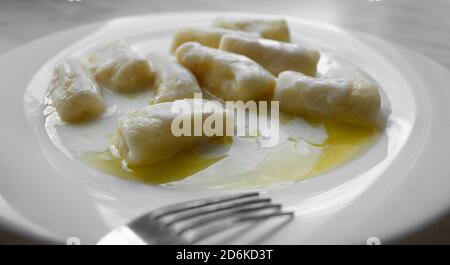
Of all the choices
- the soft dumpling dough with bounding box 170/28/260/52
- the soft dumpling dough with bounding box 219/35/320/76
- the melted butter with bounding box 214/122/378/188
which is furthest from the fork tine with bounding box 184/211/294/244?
the soft dumpling dough with bounding box 170/28/260/52

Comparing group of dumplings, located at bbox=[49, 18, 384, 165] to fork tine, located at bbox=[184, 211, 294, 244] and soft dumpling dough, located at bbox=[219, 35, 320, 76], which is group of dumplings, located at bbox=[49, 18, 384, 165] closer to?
soft dumpling dough, located at bbox=[219, 35, 320, 76]

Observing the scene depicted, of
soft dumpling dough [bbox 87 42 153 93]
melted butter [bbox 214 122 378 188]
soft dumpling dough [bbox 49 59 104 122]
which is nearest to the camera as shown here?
melted butter [bbox 214 122 378 188]

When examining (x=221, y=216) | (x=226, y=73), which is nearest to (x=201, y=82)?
(x=226, y=73)

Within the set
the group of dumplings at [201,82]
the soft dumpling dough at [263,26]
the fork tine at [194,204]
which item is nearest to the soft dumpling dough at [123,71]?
the group of dumplings at [201,82]

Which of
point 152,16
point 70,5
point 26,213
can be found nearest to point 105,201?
point 26,213

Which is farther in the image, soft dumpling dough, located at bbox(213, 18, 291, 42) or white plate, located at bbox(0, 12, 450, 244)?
soft dumpling dough, located at bbox(213, 18, 291, 42)
